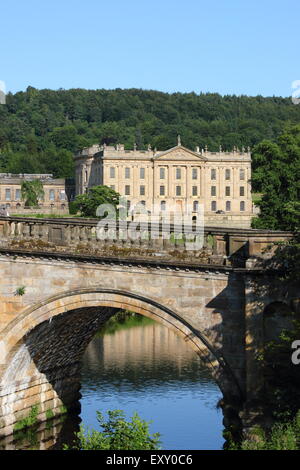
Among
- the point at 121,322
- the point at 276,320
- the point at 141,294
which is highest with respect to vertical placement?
the point at 141,294

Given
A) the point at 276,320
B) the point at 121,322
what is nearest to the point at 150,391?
the point at 276,320

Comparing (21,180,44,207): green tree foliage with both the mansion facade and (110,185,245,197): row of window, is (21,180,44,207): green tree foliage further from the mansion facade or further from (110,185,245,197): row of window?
A: (110,185,245,197): row of window

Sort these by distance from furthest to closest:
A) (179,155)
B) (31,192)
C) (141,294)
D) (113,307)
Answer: (31,192)
(179,155)
(113,307)
(141,294)

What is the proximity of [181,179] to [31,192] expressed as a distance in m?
26.4

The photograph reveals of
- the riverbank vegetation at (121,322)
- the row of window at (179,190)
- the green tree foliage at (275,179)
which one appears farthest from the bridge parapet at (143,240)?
the row of window at (179,190)

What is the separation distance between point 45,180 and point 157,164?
33.4m

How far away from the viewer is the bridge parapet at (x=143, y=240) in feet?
74.2

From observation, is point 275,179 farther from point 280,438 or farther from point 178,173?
point 178,173

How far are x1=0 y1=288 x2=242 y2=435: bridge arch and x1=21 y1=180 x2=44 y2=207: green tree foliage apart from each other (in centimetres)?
10831

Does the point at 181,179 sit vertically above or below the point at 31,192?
above

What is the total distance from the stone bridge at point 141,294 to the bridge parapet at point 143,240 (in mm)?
30

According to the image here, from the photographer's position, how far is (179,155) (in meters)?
132

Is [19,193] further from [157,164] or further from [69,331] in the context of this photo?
[69,331]

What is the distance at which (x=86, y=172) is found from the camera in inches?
5541
